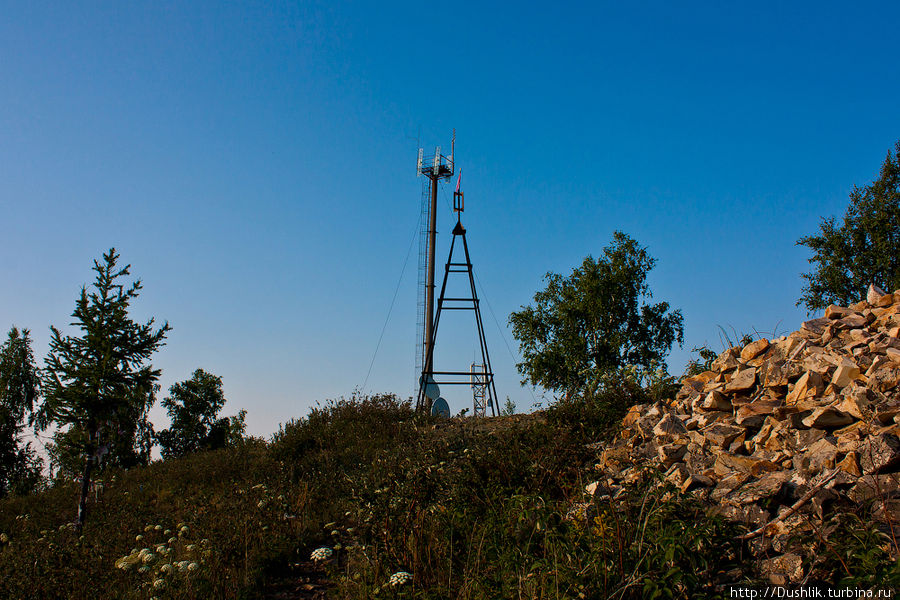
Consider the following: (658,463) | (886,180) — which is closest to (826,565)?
(658,463)

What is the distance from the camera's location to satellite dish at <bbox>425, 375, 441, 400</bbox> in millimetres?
20828

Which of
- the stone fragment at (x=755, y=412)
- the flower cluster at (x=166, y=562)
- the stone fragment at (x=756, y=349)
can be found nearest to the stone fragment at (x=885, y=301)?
the stone fragment at (x=756, y=349)

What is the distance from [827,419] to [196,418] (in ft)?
135

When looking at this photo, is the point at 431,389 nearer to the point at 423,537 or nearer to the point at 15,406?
the point at 423,537

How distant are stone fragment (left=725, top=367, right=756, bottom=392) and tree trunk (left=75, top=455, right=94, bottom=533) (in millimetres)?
10448

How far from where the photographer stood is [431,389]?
20.9 meters

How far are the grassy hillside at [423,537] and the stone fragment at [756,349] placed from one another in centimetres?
226

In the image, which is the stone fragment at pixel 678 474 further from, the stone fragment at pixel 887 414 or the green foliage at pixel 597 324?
the green foliage at pixel 597 324

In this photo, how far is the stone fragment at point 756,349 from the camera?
8.06m

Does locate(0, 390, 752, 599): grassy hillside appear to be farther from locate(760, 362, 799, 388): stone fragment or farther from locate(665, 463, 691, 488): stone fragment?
locate(760, 362, 799, 388): stone fragment

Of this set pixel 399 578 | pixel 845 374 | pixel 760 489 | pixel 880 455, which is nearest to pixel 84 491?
pixel 399 578

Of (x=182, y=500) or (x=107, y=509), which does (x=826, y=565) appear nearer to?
(x=182, y=500)

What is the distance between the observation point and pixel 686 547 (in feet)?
12.0

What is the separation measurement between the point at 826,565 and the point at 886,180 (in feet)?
81.0
